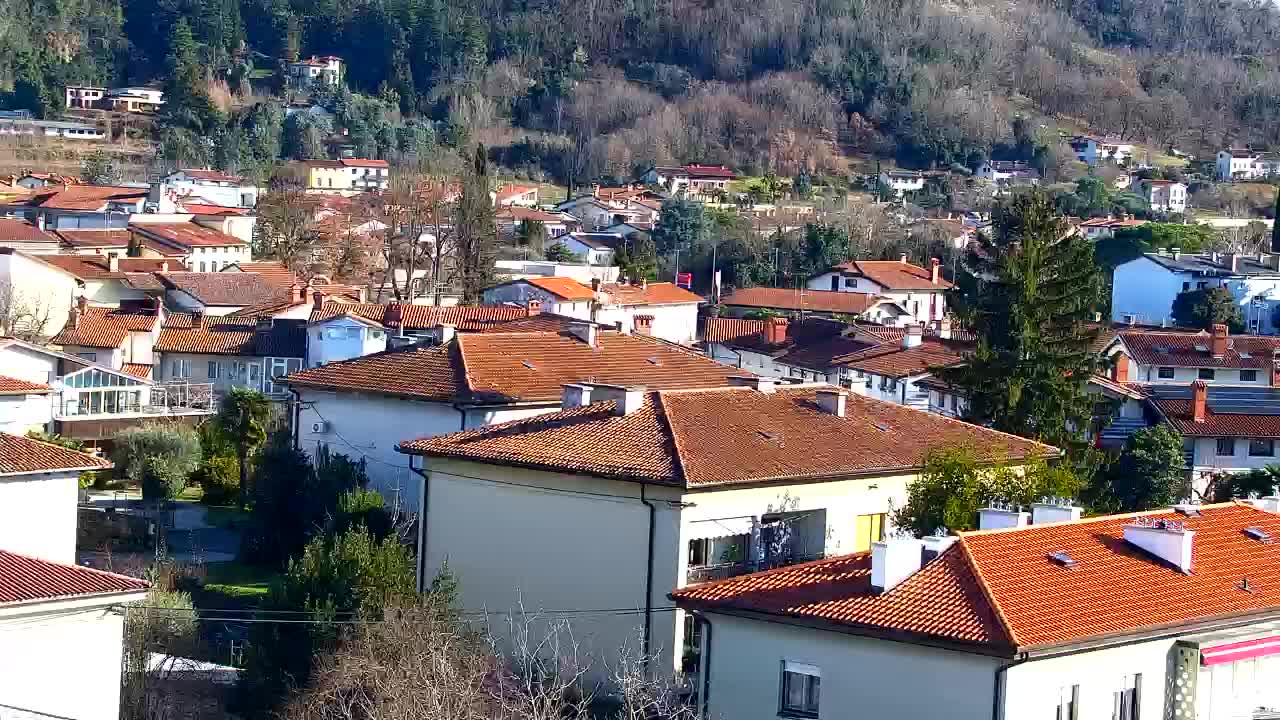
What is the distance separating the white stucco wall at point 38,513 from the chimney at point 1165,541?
28.0ft

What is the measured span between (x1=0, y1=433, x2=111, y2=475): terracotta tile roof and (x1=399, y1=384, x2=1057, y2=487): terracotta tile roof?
3517 mm

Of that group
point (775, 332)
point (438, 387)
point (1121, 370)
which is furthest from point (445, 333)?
point (775, 332)

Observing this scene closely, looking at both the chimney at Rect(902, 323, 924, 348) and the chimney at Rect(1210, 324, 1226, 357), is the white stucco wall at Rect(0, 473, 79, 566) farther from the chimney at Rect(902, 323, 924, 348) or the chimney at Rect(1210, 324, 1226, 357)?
the chimney at Rect(1210, 324, 1226, 357)

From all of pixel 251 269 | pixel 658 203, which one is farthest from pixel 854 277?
pixel 658 203

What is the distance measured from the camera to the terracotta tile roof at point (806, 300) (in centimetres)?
5788

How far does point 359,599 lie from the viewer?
17.9 m

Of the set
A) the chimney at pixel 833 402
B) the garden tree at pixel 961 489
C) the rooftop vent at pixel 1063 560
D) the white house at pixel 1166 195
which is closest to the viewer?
the rooftop vent at pixel 1063 560

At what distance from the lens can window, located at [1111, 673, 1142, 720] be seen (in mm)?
14766

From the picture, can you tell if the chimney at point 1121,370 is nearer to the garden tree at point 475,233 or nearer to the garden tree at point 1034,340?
the garden tree at point 1034,340

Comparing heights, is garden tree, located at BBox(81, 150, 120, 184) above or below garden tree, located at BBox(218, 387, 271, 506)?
below

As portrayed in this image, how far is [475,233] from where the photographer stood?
184 ft

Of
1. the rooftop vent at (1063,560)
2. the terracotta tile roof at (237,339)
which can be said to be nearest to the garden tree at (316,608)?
the rooftop vent at (1063,560)

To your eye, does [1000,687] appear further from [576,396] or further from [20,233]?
[20,233]

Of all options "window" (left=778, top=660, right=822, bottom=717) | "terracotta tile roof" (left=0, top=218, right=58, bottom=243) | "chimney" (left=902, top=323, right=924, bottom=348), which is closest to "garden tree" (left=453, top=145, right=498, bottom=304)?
"terracotta tile roof" (left=0, top=218, right=58, bottom=243)
